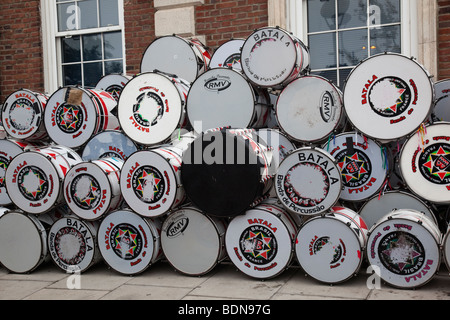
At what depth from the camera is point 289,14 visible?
20.5 feet

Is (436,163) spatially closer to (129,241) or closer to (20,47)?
(129,241)

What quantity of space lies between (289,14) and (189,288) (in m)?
3.75

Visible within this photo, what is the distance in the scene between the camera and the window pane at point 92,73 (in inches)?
295

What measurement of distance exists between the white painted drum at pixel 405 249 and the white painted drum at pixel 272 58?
5.12 ft

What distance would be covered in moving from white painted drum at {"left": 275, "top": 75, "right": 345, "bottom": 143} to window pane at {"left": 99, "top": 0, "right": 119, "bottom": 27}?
371 centimetres

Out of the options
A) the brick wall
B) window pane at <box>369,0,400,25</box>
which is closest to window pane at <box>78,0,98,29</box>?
the brick wall

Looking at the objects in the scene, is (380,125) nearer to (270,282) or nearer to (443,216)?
(443,216)

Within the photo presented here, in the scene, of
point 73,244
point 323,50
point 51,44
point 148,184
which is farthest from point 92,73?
point 148,184

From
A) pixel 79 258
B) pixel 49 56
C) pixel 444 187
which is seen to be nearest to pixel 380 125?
pixel 444 187

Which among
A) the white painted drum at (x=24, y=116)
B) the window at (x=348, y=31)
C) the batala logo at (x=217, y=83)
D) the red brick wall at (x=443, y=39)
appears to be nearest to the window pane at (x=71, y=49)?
the white painted drum at (x=24, y=116)

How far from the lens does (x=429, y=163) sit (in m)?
4.09

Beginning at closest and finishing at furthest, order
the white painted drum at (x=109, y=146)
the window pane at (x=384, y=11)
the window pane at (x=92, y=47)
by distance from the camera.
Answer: the white painted drum at (x=109, y=146)
the window pane at (x=384, y=11)
the window pane at (x=92, y=47)

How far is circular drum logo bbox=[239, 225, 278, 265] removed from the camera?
4168 millimetres

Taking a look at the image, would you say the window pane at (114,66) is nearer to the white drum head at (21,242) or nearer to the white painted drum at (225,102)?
the white painted drum at (225,102)
